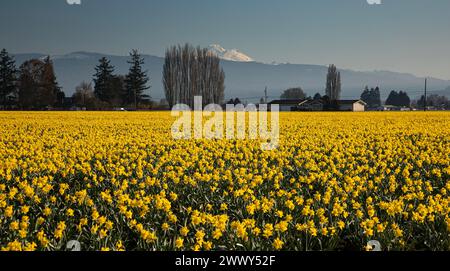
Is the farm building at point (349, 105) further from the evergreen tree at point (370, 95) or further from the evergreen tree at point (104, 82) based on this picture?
the evergreen tree at point (370, 95)

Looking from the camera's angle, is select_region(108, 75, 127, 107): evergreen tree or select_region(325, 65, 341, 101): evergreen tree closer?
select_region(108, 75, 127, 107): evergreen tree

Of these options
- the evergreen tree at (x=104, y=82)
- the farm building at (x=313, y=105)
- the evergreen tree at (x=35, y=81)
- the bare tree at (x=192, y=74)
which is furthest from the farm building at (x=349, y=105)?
the evergreen tree at (x=35, y=81)

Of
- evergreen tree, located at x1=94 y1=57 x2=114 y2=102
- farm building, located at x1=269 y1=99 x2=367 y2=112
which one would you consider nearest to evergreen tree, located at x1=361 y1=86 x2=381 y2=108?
farm building, located at x1=269 y1=99 x2=367 y2=112

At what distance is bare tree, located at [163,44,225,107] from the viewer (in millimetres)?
22453

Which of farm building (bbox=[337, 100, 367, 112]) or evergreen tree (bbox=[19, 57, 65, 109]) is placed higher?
evergreen tree (bbox=[19, 57, 65, 109])

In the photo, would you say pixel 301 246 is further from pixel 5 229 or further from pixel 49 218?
pixel 5 229

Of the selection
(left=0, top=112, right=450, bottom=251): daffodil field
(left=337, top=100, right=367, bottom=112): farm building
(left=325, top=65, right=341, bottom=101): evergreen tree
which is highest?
(left=325, top=65, right=341, bottom=101): evergreen tree

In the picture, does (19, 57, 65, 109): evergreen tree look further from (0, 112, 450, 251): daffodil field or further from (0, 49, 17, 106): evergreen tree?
(0, 112, 450, 251): daffodil field

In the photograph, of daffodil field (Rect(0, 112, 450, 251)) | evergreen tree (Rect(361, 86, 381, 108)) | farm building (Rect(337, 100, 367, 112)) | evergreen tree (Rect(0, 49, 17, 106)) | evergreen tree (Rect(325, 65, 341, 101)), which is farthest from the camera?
evergreen tree (Rect(361, 86, 381, 108))

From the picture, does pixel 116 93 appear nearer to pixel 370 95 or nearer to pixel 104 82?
pixel 104 82

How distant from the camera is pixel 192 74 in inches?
884

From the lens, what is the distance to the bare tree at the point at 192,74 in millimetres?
22453
